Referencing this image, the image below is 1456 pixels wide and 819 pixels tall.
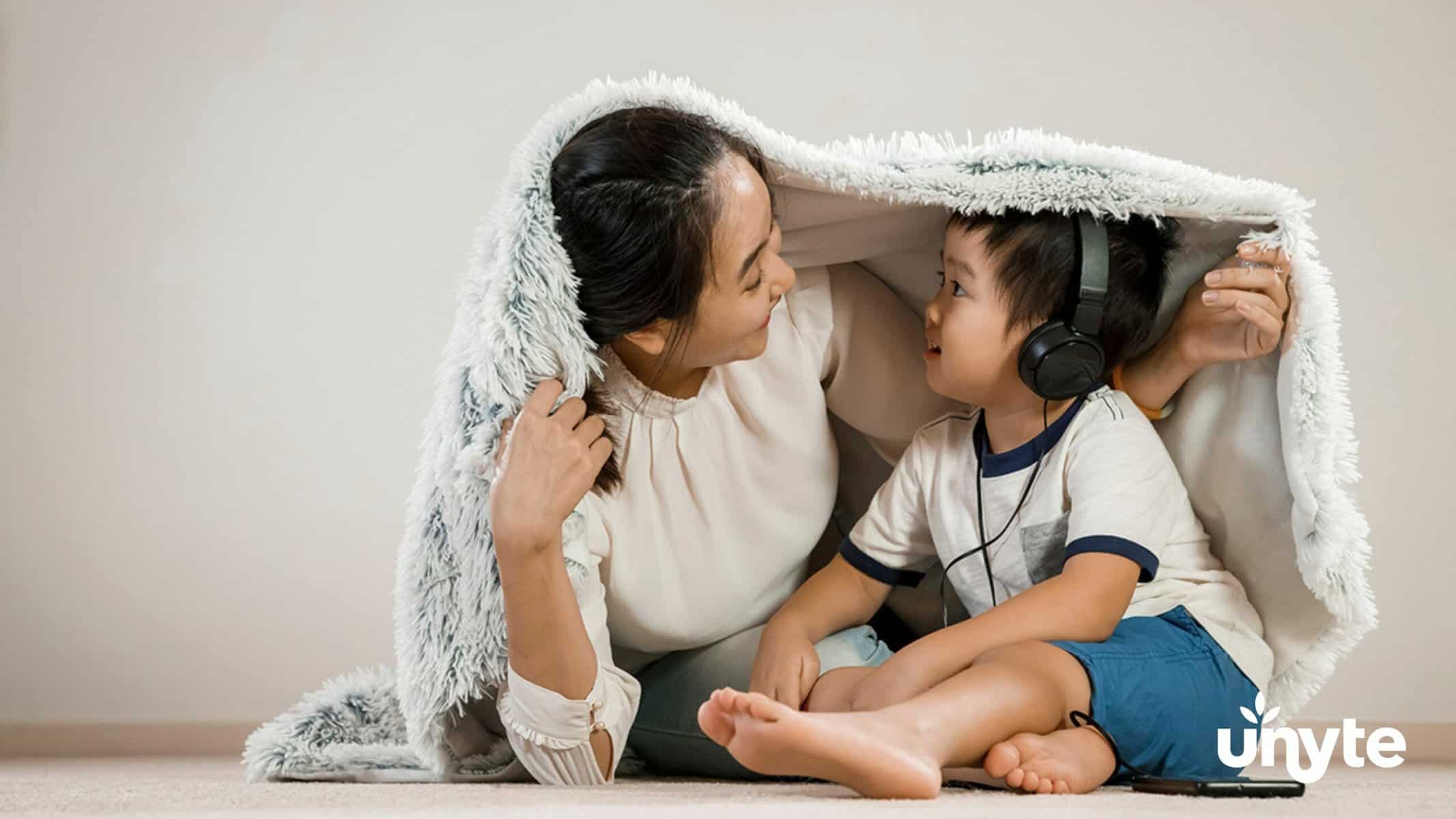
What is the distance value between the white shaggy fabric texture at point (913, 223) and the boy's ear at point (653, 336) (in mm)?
39

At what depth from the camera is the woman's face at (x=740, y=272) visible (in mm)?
1002

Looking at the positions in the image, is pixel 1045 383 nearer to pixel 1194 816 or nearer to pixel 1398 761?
pixel 1194 816

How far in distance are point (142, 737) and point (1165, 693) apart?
5.19ft

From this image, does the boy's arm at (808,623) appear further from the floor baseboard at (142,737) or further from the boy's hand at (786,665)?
the floor baseboard at (142,737)

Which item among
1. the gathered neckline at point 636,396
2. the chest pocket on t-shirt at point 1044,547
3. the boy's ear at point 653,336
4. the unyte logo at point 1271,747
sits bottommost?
the unyte logo at point 1271,747

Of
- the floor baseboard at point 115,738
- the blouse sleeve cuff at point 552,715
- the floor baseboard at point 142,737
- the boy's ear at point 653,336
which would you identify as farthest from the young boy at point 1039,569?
the floor baseboard at point 115,738

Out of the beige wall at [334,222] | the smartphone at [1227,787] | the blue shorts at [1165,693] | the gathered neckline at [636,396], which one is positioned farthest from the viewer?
the beige wall at [334,222]

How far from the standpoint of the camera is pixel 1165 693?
94 centimetres

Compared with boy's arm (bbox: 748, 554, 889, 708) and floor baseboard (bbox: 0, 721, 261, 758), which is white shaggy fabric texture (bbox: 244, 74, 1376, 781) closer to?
boy's arm (bbox: 748, 554, 889, 708)

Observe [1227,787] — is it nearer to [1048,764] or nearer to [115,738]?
[1048,764]

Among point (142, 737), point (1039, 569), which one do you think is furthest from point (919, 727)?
point (142, 737)

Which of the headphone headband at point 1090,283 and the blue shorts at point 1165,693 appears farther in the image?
the headphone headband at point 1090,283

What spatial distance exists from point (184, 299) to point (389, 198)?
0.37 meters

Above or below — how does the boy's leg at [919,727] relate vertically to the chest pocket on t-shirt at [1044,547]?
below
